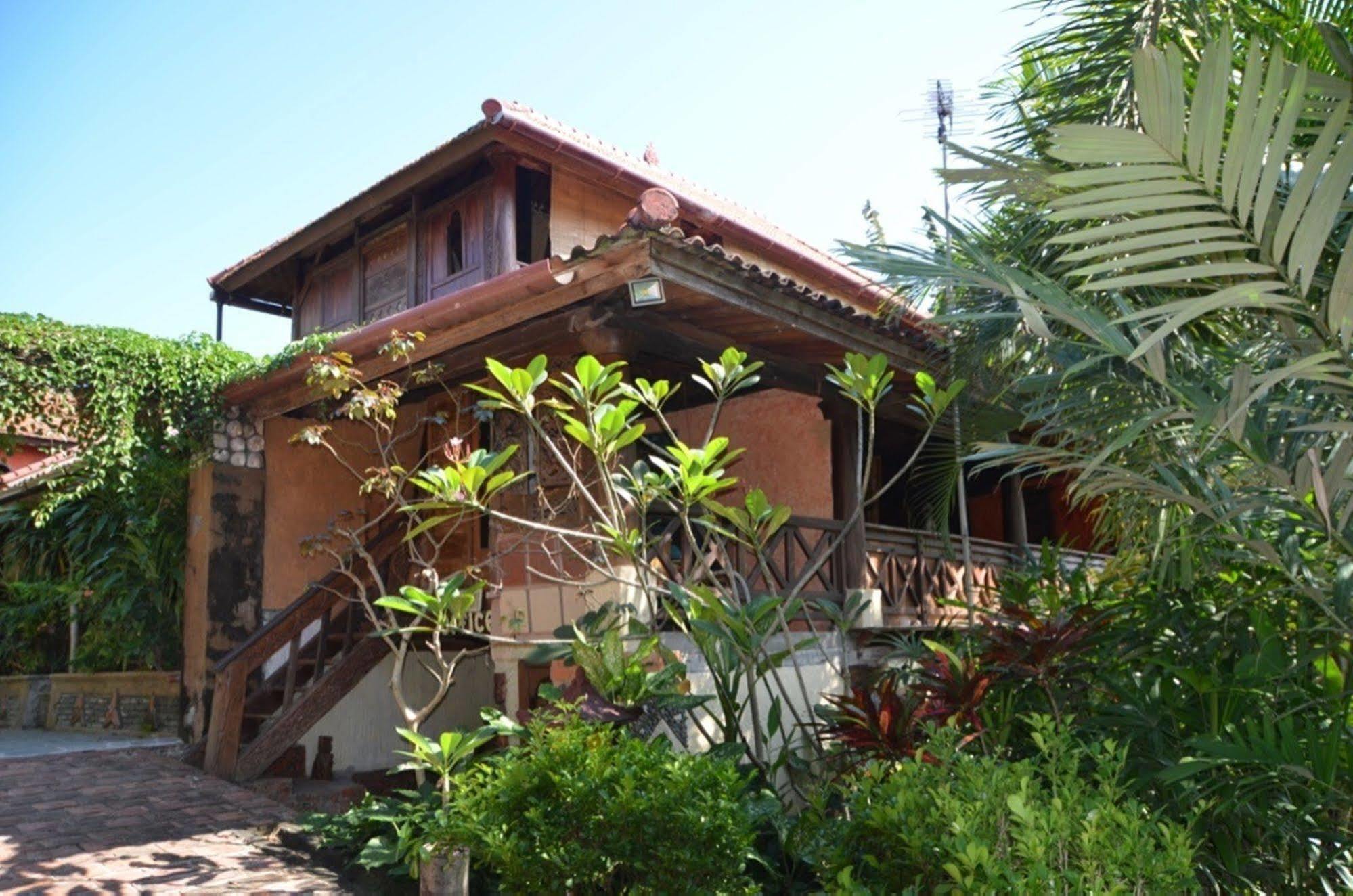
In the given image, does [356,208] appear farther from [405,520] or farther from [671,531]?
[671,531]

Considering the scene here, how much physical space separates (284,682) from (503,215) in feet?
13.9

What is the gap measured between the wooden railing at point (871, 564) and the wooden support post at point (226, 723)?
2882mm

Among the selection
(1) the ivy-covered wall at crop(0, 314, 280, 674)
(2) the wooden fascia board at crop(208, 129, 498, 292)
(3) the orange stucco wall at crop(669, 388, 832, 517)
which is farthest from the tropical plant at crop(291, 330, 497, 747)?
(3) the orange stucco wall at crop(669, 388, 832, 517)

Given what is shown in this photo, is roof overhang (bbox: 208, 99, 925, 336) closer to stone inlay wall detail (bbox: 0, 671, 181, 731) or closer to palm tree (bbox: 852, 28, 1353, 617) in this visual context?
palm tree (bbox: 852, 28, 1353, 617)

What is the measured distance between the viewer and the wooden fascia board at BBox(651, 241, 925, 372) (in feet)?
17.8

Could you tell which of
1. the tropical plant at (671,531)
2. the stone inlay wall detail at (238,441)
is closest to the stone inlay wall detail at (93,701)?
the stone inlay wall detail at (238,441)

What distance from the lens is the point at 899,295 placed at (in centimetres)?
498

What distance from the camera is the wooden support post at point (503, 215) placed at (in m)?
9.38

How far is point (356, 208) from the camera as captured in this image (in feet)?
34.6

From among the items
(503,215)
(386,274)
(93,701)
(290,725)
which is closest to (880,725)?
(290,725)

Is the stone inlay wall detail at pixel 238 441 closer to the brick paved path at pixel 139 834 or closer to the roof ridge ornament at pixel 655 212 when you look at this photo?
the brick paved path at pixel 139 834

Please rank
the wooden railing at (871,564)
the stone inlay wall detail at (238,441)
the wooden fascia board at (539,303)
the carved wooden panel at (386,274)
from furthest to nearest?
the carved wooden panel at (386,274), the stone inlay wall detail at (238,441), the wooden railing at (871,564), the wooden fascia board at (539,303)

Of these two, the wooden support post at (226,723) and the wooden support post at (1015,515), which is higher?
the wooden support post at (1015,515)

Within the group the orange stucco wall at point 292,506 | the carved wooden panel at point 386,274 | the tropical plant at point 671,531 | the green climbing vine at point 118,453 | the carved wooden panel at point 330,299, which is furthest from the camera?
the carved wooden panel at point 330,299
